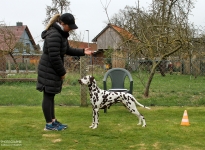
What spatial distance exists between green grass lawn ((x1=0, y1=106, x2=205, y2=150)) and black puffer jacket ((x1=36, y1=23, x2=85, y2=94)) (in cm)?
89

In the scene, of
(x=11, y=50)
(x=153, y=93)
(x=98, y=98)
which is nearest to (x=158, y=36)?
(x=153, y=93)

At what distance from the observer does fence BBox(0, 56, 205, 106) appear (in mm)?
9062

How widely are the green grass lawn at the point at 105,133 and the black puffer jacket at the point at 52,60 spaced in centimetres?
89

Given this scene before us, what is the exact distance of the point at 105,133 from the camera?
5.23 m

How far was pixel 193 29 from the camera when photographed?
34.3 ft

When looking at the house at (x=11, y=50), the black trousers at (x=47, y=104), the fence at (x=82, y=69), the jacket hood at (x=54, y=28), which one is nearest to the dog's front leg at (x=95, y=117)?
the black trousers at (x=47, y=104)

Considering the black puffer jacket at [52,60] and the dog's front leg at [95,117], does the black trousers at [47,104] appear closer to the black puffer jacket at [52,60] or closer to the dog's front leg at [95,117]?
the black puffer jacket at [52,60]

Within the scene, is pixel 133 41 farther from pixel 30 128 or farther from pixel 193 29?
pixel 30 128

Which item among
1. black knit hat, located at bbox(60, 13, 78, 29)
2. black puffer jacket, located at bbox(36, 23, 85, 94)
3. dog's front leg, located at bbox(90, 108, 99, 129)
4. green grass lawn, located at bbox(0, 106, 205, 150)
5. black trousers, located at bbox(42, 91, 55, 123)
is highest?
black knit hat, located at bbox(60, 13, 78, 29)

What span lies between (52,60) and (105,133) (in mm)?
1617

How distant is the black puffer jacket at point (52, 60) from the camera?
4848 millimetres

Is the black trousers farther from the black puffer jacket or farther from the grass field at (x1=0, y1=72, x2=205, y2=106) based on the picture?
the grass field at (x1=0, y1=72, x2=205, y2=106)

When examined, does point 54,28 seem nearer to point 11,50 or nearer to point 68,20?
point 68,20

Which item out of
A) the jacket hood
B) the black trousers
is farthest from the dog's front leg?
the jacket hood
